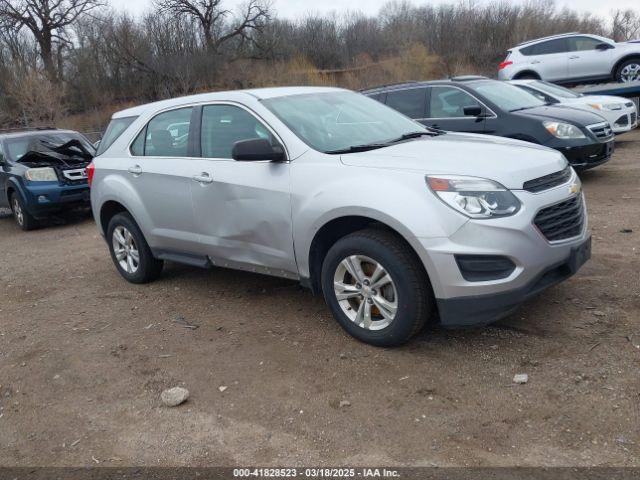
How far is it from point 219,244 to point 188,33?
47.1m

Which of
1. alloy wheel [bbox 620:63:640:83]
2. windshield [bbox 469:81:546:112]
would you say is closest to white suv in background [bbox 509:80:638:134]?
windshield [bbox 469:81:546:112]

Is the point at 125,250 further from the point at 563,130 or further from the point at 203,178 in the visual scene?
the point at 563,130

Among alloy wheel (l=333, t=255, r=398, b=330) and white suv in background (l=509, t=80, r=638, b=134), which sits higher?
white suv in background (l=509, t=80, r=638, b=134)

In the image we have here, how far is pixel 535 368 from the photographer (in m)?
3.40

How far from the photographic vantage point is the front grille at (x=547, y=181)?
11.5ft

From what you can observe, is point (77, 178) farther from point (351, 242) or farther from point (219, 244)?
point (351, 242)

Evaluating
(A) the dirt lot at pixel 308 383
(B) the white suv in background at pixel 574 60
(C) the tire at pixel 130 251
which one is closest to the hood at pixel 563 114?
(A) the dirt lot at pixel 308 383

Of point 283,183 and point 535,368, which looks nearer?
point 535,368

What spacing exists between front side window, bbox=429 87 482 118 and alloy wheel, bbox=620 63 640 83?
912 cm

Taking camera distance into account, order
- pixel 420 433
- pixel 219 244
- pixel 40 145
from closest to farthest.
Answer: pixel 420 433, pixel 219 244, pixel 40 145

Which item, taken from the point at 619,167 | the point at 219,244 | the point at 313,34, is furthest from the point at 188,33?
the point at 219,244

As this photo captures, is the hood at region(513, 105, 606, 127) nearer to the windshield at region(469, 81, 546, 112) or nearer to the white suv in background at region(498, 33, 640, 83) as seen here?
the windshield at region(469, 81, 546, 112)

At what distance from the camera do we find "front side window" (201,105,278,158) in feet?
14.4

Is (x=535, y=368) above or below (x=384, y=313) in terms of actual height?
below
